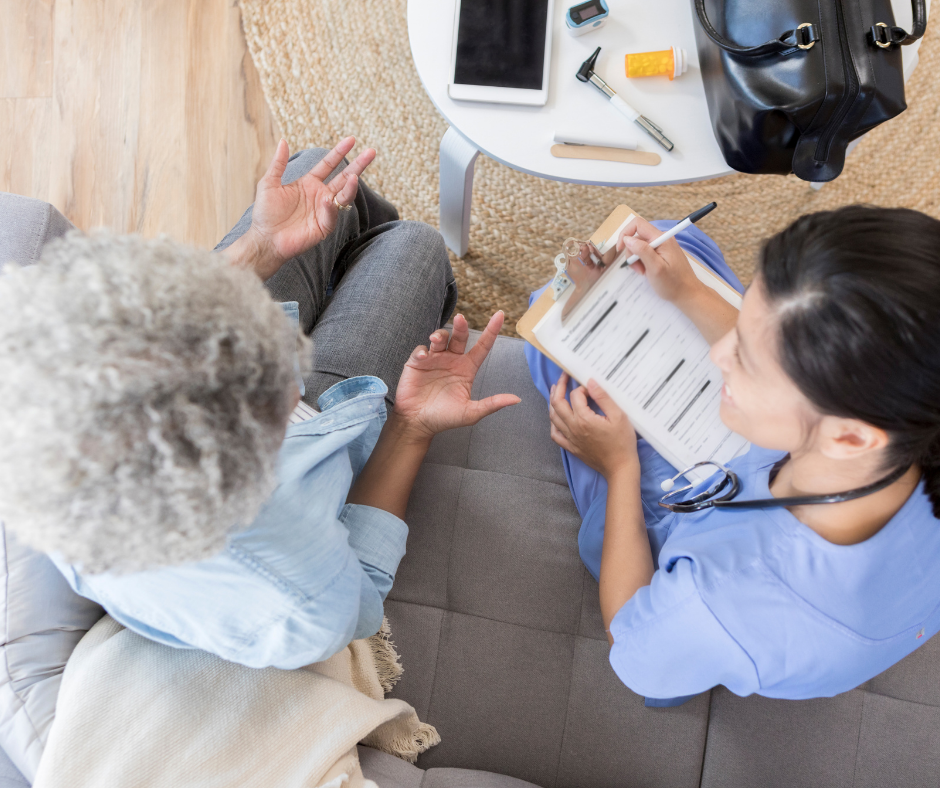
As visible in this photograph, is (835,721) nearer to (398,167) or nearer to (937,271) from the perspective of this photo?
(937,271)

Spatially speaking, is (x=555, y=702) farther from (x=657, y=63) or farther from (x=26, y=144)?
(x=26, y=144)

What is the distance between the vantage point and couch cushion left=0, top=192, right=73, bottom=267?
84 cm

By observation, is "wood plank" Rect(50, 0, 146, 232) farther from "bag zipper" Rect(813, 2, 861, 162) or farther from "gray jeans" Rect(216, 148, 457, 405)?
"bag zipper" Rect(813, 2, 861, 162)

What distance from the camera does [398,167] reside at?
1588 millimetres

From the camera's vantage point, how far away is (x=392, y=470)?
94 centimetres

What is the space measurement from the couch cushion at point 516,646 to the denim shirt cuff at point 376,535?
0.14 metres

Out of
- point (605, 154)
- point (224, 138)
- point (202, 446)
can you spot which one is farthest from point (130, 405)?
point (224, 138)

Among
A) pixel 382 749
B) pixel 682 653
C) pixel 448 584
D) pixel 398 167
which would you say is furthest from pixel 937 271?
pixel 398 167

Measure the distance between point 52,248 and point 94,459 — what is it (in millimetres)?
202

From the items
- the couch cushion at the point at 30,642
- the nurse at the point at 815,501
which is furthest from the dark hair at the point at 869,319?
the couch cushion at the point at 30,642

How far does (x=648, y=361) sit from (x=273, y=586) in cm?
65

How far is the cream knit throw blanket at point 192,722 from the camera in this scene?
1.95 feet

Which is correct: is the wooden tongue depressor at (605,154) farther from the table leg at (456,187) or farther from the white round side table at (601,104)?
the table leg at (456,187)

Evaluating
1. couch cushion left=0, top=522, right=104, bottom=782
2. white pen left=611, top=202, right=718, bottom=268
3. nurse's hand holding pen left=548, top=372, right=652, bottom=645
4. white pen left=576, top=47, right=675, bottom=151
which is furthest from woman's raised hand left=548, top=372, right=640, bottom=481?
couch cushion left=0, top=522, right=104, bottom=782
